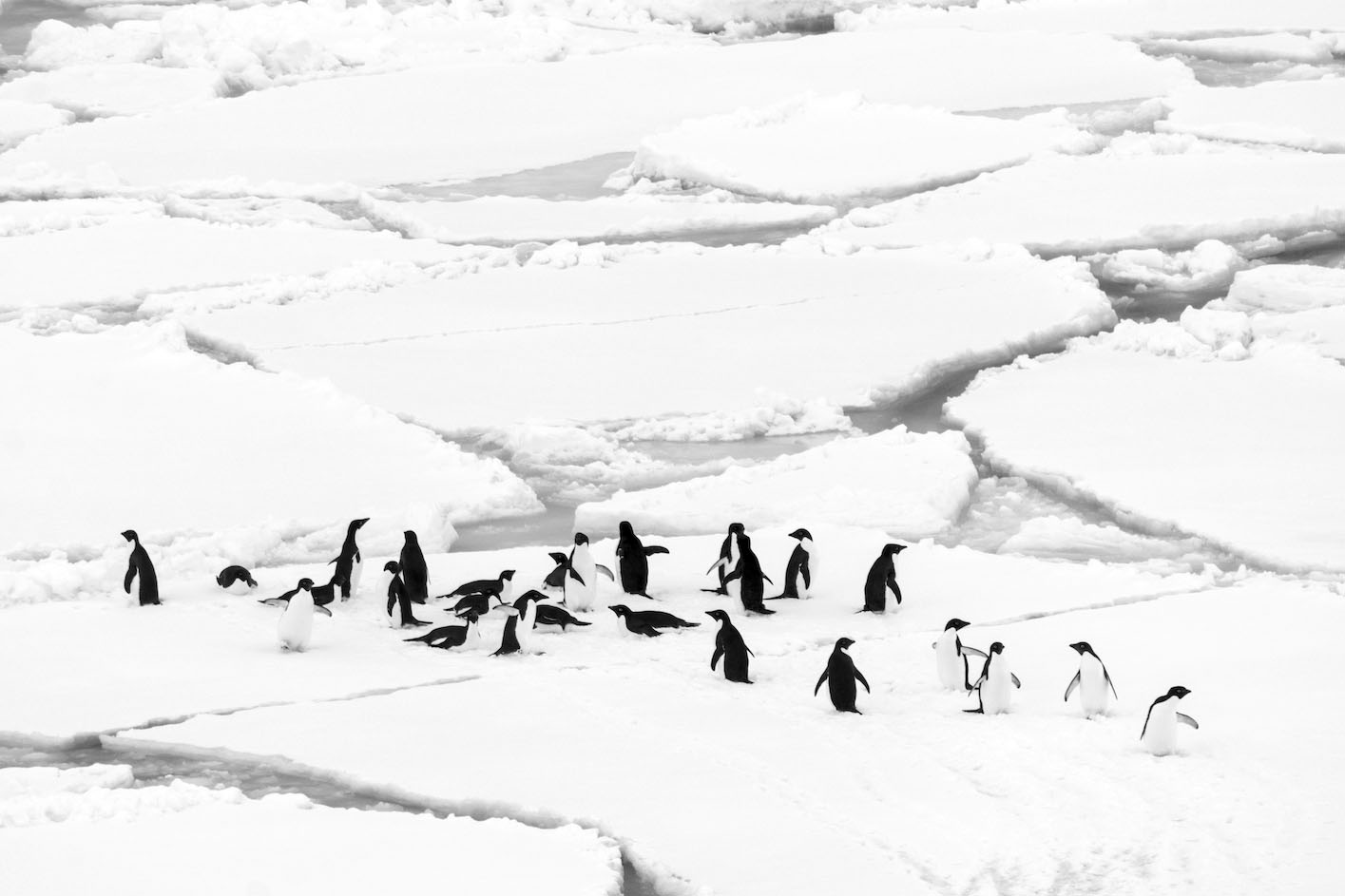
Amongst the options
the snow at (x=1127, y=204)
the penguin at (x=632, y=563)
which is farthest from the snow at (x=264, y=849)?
the snow at (x=1127, y=204)

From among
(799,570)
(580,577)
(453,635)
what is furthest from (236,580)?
(799,570)

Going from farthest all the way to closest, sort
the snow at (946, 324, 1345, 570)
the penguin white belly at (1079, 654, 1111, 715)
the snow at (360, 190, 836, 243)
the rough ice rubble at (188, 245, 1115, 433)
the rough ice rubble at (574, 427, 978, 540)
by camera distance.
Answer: the snow at (360, 190, 836, 243) → the rough ice rubble at (188, 245, 1115, 433) → the rough ice rubble at (574, 427, 978, 540) → the snow at (946, 324, 1345, 570) → the penguin white belly at (1079, 654, 1111, 715)

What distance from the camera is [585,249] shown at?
37.3 feet

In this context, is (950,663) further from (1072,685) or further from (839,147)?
(839,147)

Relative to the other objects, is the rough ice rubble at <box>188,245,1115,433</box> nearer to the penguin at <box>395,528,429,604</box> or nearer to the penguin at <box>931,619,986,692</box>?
the penguin at <box>395,528,429,604</box>

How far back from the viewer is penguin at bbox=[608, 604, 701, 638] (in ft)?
20.7

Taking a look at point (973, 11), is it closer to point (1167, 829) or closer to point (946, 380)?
point (946, 380)

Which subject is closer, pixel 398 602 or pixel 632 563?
pixel 398 602

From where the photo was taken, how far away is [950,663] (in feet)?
18.9

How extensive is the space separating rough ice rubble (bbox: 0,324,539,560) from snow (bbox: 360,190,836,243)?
3.20 metres

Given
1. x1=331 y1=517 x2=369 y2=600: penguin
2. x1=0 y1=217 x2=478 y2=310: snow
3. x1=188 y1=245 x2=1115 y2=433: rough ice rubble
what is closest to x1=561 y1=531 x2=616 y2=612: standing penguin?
x1=331 y1=517 x2=369 y2=600: penguin

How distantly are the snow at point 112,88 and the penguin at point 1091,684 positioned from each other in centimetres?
1263

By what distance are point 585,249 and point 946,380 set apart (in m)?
3.01

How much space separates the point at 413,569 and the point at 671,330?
390cm
